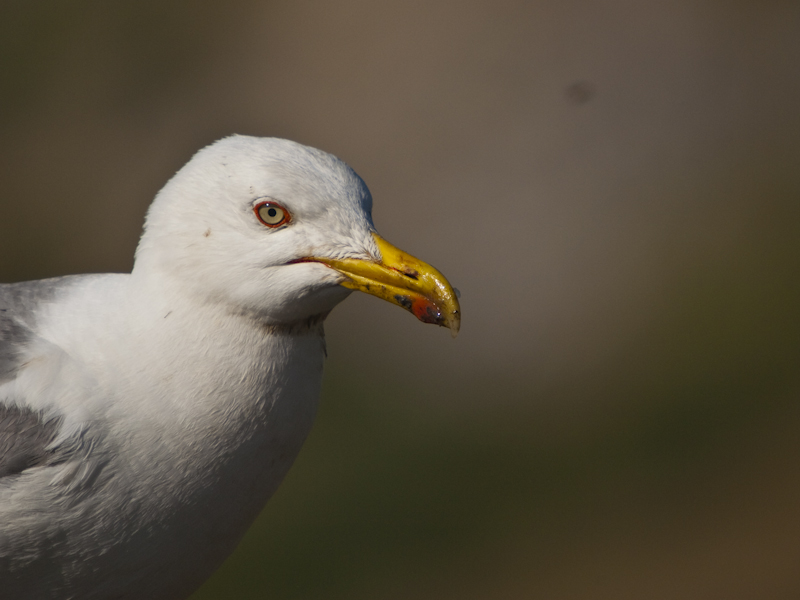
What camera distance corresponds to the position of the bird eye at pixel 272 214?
134 cm

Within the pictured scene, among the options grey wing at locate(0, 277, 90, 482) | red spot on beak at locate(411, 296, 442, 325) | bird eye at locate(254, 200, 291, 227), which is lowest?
grey wing at locate(0, 277, 90, 482)

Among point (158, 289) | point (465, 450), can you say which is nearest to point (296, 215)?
point (158, 289)

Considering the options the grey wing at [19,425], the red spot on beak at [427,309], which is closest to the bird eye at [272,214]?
the red spot on beak at [427,309]

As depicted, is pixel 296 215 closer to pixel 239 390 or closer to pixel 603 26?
pixel 239 390

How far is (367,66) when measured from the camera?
177 inches

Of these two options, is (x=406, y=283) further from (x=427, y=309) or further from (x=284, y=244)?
(x=284, y=244)

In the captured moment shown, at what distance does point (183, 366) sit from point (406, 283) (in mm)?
436

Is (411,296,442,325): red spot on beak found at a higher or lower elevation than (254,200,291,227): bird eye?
lower

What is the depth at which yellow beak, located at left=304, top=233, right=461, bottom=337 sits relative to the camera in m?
1.31

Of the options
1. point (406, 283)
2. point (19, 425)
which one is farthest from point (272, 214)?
point (19, 425)

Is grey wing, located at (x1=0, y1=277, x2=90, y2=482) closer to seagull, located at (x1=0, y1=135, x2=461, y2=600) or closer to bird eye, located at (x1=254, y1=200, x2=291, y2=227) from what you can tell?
seagull, located at (x1=0, y1=135, x2=461, y2=600)

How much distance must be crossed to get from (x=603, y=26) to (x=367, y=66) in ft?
4.41

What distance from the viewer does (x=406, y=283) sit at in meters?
1.32

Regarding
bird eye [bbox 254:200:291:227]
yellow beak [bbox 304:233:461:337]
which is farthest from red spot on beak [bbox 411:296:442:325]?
bird eye [bbox 254:200:291:227]
